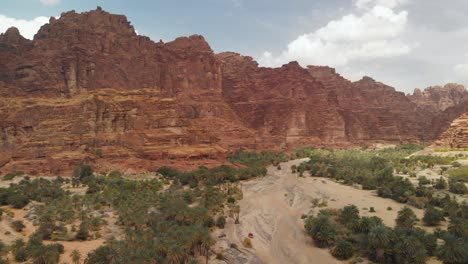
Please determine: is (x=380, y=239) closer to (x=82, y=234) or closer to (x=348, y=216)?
(x=348, y=216)

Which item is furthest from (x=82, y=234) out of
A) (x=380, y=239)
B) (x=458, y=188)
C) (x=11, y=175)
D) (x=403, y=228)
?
(x=458, y=188)

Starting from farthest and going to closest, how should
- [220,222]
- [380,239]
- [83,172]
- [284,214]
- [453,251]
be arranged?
[83,172]
[284,214]
[220,222]
[380,239]
[453,251]

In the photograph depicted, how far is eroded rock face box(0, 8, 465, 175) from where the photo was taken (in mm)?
64500

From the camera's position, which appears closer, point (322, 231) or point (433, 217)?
point (322, 231)

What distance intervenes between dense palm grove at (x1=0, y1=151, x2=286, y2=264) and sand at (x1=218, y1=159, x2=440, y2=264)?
2.23 m

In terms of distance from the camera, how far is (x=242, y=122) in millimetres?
134375

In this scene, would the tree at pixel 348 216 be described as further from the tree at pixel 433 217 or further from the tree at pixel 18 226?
the tree at pixel 18 226

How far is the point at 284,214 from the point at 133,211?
667 inches

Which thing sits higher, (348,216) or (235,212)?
(348,216)

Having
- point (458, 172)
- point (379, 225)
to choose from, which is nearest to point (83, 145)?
point (379, 225)

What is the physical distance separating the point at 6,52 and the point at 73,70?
1493 cm

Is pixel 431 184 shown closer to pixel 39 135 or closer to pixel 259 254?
pixel 259 254

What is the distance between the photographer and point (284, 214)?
152ft

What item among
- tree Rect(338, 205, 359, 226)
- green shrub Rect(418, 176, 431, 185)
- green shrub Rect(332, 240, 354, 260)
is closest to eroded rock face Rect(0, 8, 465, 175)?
green shrub Rect(418, 176, 431, 185)
